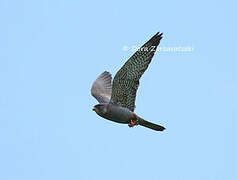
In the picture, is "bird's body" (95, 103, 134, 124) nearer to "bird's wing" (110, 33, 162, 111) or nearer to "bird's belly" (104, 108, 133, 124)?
"bird's belly" (104, 108, 133, 124)

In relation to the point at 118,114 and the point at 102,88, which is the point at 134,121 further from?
the point at 102,88

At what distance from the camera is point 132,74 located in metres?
13.7

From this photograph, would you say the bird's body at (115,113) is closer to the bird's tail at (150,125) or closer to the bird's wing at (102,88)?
the bird's tail at (150,125)

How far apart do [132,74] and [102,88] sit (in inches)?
136

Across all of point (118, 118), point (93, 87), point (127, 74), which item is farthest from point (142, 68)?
point (93, 87)

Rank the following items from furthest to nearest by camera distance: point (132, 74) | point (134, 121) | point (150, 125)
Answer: point (150, 125) < point (134, 121) < point (132, 74)

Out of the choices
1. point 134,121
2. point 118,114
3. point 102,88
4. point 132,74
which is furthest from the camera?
point 102,88

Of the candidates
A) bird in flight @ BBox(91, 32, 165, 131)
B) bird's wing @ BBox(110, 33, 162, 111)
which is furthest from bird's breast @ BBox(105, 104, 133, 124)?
bird's wing @ BBox(110, 33, 162, 111)

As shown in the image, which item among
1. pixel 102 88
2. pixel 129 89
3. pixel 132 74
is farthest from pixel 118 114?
pixel 102 88

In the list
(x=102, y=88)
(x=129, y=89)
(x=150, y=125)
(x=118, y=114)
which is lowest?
(x=150, y=125)

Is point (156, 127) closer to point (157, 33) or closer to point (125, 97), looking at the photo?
point (125, 97)

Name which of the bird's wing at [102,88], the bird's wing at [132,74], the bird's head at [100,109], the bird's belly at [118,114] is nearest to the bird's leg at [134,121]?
the bird's belly at [118,114]

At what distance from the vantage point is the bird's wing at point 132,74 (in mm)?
13531

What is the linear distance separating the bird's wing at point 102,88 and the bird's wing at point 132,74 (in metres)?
1.71
